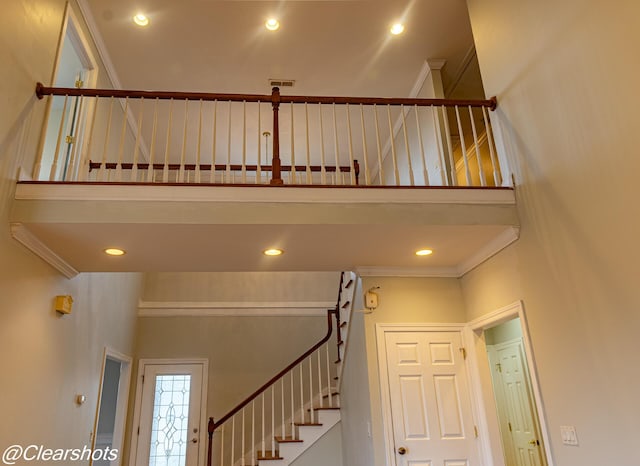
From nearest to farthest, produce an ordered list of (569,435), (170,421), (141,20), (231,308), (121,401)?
1. (569,435)
2. (141,20)
3. (121,401)
4. (170,421)
5. (231,308)

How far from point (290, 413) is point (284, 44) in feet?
15.9

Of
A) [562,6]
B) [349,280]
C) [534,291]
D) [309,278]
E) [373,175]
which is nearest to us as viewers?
[562,6]

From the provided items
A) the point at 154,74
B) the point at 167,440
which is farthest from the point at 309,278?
the point at 154,74

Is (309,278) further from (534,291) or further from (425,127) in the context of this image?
(534,291)

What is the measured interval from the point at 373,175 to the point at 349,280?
313cm

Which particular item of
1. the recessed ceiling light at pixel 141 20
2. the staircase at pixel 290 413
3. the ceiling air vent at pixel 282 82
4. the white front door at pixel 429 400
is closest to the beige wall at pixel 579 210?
the white front door at pixel 429 400

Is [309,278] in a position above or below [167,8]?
below

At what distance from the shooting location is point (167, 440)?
5945mm

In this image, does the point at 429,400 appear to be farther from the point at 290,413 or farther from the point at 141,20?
the point at 141,20

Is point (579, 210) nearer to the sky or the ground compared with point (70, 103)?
nearer to the ground

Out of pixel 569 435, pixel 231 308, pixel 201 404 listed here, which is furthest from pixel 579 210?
pixel 201 404

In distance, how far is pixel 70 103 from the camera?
4.18m

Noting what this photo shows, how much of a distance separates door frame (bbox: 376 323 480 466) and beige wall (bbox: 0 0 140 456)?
9.19 ft

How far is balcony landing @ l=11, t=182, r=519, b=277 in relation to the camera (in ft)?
9.94
